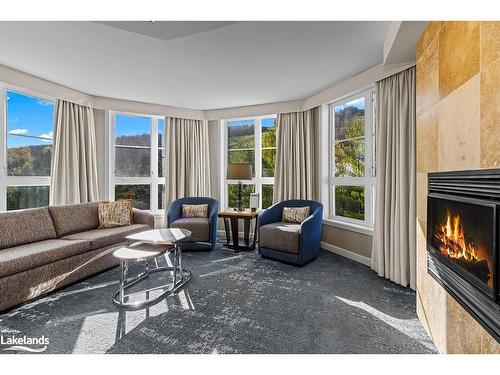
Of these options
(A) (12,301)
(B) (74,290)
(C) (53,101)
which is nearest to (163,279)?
(B) (74,290)

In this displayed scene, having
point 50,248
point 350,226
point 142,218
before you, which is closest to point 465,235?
point 350,226

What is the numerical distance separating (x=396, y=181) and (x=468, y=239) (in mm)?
1498

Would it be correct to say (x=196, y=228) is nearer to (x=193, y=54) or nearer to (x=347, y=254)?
(x=347, y=254)

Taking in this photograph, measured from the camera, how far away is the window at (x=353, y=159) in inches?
140

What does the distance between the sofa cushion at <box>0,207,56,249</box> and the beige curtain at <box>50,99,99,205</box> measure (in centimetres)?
80

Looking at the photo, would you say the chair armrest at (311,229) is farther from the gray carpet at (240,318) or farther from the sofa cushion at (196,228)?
the sofa cushion at (196,228)

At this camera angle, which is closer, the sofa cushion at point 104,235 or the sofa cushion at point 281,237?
the sofa cushion at point 104,235

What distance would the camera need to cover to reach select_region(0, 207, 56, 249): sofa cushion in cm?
266

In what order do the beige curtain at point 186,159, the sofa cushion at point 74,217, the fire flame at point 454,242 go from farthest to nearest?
1. the beige curtain at point 186,159
2. the sofa cushion at point 74,217
3. the fire flame at point 454,242

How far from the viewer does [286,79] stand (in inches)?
139

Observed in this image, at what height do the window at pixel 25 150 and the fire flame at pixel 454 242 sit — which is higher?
the window at pixel 25 150

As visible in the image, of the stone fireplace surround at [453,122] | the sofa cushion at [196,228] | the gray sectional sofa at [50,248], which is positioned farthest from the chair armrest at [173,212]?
the stone fireplace surround at [453,122]
